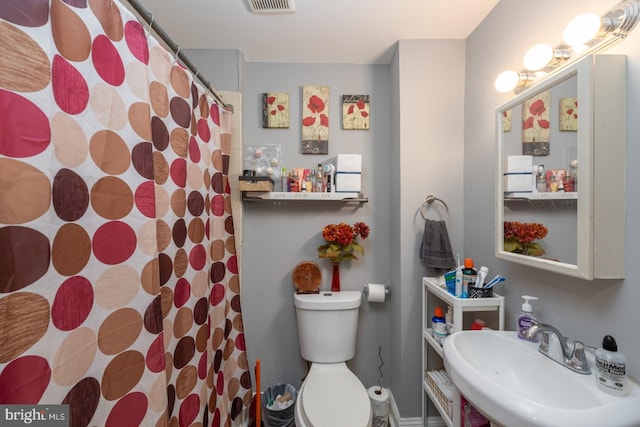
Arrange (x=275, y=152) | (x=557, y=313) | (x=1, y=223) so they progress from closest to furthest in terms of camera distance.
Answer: (x=1, y=223) < (x=557, y=313) < (x=275, y=152)

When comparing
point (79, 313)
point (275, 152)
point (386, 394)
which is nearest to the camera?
point (79, 313)

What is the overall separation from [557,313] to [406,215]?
30.3 inches

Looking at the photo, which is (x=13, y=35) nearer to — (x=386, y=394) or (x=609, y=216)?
(x=609, y=216)

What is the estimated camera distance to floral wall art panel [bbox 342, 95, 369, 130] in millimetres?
1734

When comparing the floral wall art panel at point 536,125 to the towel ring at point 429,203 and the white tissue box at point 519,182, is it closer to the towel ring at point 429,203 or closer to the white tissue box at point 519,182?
the white tissue box at point 519,182

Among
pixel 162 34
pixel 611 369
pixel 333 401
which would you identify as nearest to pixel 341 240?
pixel 333 401


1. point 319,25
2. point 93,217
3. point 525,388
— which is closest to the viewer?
point 93,217

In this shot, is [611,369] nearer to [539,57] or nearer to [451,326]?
[451,326]

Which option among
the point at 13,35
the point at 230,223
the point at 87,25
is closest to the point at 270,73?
the point at 230,223

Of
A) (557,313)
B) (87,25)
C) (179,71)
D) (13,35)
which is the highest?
(179,71)

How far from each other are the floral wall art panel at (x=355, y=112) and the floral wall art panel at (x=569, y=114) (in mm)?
1029

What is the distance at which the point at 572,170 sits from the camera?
827 millimetres

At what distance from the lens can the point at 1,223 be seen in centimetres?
46

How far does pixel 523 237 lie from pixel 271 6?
155 cm
